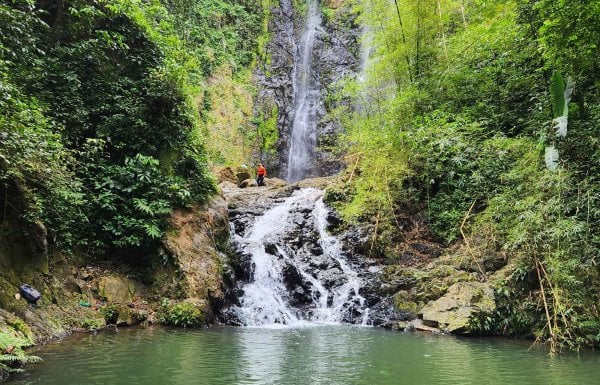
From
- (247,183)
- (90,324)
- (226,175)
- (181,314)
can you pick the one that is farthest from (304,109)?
(90,324)

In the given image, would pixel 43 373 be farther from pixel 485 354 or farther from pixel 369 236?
pixel 369 236

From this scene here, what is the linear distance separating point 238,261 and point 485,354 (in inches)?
268

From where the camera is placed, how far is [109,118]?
422 inches

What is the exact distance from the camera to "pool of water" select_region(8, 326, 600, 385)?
18.3 ft

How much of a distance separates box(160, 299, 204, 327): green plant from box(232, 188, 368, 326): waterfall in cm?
123

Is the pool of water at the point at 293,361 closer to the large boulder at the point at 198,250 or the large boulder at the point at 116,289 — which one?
the large boulder at the point at 116,289

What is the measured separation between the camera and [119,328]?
8680mm

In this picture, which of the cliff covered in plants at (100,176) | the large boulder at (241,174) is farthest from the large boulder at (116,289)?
the large boulder at (241,174)

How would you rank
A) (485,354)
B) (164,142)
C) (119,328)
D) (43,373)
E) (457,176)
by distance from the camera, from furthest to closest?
(457,176) → (164,142) → (119,328) → (485,354) → (43,373)

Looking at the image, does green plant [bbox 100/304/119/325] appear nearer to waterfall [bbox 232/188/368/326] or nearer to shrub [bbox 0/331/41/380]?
waterfall [bbox 232/188/368/326]

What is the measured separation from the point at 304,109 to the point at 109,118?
17600 millimetres

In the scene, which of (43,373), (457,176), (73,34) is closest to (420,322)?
(457,176)

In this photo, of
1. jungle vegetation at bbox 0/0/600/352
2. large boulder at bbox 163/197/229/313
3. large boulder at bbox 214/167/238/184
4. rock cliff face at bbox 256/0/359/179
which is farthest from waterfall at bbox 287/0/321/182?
large boulder at bbox 163/197/229/313

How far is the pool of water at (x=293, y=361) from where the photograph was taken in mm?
5590
